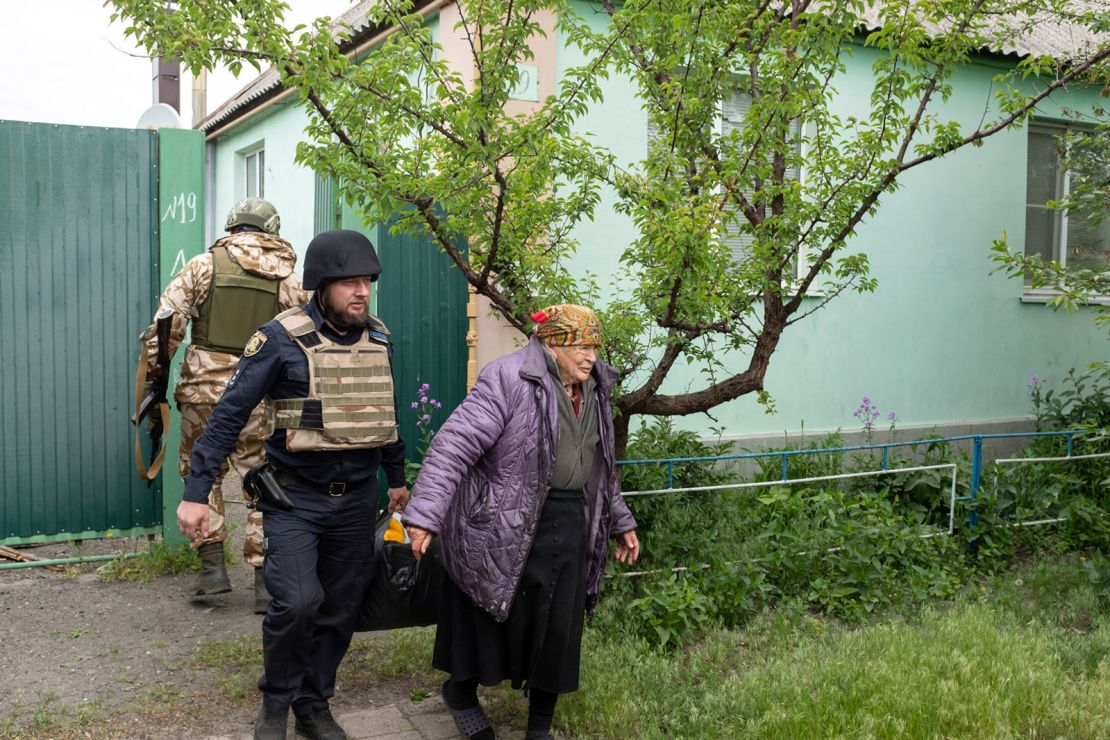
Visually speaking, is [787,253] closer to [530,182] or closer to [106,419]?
[530,182]

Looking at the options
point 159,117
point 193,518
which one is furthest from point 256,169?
point 193,518

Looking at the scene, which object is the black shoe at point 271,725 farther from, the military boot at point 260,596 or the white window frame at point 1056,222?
the white window frame at point 1056,222

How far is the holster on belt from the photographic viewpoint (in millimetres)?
3740

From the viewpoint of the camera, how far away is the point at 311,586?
372 cm

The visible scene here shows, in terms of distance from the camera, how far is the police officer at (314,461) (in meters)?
3.70

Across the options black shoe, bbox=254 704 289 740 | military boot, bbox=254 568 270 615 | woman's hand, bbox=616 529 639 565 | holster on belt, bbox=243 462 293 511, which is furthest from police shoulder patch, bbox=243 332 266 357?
military boot, bbox=254 568 270 615

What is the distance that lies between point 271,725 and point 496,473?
122 centimetres

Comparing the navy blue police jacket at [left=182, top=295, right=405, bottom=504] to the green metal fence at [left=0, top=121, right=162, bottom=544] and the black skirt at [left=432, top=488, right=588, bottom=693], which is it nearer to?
the black skirt at [left=432, top=488, right=588, bottom=693]

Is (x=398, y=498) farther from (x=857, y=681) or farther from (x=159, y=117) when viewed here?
(x=159, y=117)

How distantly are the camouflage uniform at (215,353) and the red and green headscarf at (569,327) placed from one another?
83.7 inches

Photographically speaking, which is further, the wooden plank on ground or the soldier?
the wooden plank on ground

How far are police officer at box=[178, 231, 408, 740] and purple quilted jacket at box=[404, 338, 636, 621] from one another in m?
0.38

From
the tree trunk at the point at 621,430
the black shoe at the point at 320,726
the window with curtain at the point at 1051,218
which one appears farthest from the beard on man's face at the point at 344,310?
the window with curtain at the point at 1051,218

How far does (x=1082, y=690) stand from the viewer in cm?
414
